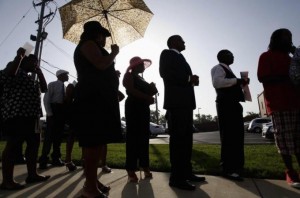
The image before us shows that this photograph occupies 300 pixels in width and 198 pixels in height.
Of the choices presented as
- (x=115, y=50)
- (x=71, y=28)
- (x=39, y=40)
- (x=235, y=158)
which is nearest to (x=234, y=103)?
(x=235, y=158)

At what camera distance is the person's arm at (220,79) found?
4152 mm

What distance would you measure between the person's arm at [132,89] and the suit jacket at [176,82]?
1.72 feet

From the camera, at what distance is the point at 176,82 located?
147 inches

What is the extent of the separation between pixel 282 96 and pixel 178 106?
129cm

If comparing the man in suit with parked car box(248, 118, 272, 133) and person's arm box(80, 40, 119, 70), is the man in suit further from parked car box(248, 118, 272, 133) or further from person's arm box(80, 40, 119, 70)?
parked car box(248, 118, 272, 133)

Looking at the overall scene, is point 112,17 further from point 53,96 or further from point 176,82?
point 53,96

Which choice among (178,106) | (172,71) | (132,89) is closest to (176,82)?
(172,71)

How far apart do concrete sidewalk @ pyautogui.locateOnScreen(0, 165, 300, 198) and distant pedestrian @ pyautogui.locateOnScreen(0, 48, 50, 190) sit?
276 millimetres

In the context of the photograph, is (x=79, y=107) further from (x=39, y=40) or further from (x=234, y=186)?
(x=39, y=40)

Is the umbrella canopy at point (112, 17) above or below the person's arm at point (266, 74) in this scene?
above

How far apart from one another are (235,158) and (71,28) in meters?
3.10

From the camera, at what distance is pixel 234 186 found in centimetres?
352

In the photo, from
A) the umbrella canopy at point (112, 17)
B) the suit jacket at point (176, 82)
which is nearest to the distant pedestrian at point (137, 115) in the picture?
the suit jacket at point (176, 82)

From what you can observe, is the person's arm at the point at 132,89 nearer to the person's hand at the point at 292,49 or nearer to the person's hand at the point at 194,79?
the person's hand at the point at 194,79
